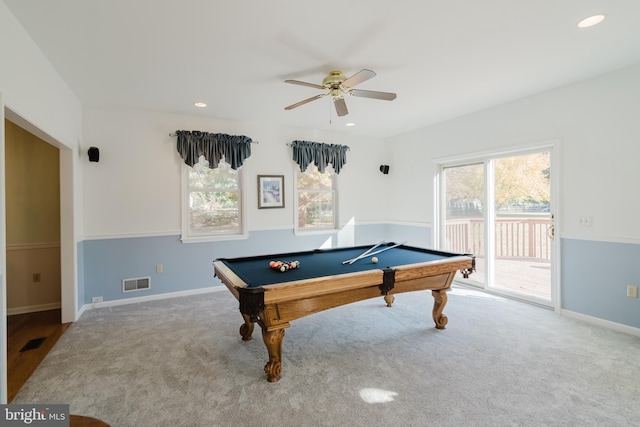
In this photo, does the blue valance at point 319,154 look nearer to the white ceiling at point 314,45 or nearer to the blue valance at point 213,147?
the blue valance at point 213,147

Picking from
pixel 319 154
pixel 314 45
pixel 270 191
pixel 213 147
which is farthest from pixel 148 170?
pixel 314 45

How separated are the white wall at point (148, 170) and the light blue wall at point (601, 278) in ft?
12.0

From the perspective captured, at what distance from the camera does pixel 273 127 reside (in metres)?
4.84

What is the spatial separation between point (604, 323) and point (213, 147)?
196 inches

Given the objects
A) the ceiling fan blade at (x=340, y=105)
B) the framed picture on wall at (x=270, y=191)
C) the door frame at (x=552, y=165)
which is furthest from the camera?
the framed picture on wall at (x=270, y=191)

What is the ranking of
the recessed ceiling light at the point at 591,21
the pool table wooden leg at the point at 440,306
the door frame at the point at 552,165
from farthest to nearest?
the door frame at the point at 552,165
the pool table wooden leg at the point at 440,306
the recessed ceiling light at the point at 591,21

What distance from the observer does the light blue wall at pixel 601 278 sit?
2.97 metres

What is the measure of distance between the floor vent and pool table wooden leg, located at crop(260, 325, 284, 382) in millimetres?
2241

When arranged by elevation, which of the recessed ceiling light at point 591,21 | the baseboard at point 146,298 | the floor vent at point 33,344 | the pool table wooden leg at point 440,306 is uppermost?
the recessed ceiling light at point 591,21

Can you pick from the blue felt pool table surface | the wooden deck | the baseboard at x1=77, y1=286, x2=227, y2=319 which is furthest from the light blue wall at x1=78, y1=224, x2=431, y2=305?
the blue felt pool table surface

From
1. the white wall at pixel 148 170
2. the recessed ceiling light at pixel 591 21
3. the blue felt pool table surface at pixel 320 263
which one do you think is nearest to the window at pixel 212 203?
the white wall at pixel 148 170

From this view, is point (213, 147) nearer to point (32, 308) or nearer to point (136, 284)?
point (136, 284)

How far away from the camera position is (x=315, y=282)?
217 centimetres

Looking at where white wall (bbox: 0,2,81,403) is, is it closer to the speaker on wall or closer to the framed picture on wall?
the speaker on wall
